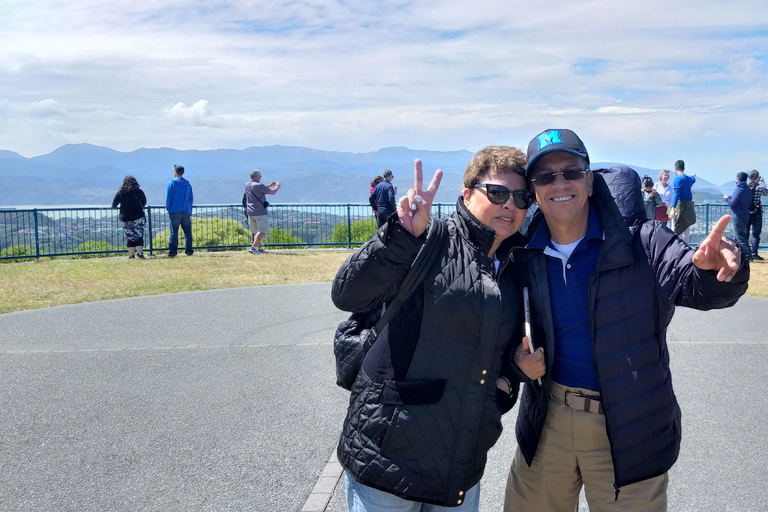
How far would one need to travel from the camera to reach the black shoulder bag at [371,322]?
2287 mm

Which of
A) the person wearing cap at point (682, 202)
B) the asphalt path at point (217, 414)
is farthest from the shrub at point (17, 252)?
the person wearing cap at point (682, 202)

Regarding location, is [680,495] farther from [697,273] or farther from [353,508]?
[353,508]

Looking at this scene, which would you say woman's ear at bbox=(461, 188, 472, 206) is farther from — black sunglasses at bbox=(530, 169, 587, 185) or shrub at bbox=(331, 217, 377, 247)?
shrub at bbox=(331, 217, 377, 247)

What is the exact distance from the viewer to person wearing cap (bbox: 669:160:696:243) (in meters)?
16.2

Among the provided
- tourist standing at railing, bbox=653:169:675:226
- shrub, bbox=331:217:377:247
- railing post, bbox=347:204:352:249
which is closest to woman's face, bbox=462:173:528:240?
tourist standing at railing, bbox=653:169:675:226

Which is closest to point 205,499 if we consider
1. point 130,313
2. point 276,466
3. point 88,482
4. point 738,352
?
point 276,466

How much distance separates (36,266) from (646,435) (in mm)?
15819

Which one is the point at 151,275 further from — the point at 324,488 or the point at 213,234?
the point at 324,488

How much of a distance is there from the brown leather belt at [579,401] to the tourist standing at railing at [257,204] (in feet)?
48.7

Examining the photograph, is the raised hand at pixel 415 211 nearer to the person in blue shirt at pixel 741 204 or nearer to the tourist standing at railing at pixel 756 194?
the person in blue shirt at pixel 741 204

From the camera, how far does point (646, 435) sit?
2.45 meters

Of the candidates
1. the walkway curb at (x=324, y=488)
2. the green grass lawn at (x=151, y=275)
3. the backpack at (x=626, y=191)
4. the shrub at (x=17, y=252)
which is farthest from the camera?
the shrub at (x=17, y=252)

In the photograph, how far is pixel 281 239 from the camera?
2070cm

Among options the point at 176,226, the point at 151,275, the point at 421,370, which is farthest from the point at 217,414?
the point at 176,226
